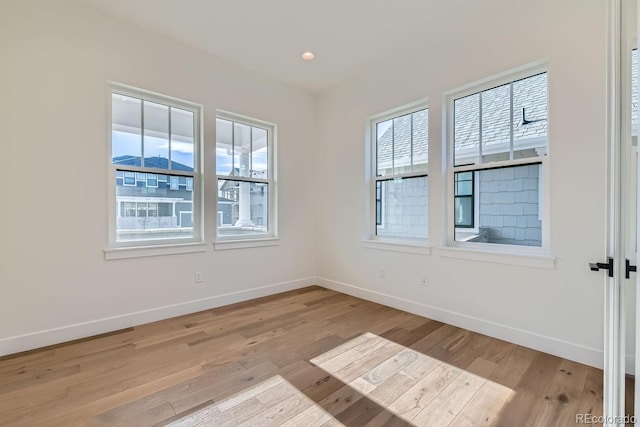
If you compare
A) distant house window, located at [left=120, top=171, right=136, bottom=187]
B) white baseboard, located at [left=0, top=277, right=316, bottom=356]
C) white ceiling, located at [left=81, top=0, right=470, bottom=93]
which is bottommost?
white baseboard, located at [left=0, top=277, right=316, bottom=356]

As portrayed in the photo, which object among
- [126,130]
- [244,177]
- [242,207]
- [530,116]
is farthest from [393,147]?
[126,130]

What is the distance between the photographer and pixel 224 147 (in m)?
3.60

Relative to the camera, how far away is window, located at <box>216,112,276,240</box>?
3580 mm

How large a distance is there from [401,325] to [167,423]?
2134mm

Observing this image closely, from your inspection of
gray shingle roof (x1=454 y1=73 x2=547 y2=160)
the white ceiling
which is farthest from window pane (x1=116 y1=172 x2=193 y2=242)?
gray shingle roof (x1=454 y1=73 x2=547 y2=160)

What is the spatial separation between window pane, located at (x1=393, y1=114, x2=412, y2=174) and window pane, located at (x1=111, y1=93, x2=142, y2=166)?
2930 millimetres

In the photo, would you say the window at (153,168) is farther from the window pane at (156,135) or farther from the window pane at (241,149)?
the window pane at (241,149)

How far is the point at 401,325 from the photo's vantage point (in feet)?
9.46

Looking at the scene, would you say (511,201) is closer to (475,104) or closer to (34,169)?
(475,104)

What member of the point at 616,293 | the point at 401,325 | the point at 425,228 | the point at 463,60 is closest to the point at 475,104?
the point at 463,60

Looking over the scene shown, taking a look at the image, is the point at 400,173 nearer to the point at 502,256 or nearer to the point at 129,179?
the point at 502,256

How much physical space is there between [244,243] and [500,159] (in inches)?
118

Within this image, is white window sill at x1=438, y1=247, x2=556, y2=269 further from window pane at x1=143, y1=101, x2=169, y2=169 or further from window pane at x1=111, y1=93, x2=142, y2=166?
window pane at x1=111, y1=93, x2=142, y2=166

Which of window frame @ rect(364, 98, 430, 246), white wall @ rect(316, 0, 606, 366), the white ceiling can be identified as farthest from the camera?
window frame @ rect(364, 98, 430, 246)
